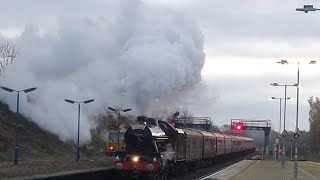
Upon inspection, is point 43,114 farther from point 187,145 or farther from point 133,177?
point 133,177

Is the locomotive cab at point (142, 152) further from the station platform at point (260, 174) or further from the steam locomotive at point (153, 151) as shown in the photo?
the station platform at point (260, 174)

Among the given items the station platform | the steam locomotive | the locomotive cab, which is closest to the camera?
the locomotive cab

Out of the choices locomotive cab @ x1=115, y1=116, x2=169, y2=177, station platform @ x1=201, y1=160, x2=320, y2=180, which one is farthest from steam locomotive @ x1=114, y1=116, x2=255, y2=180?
station platform @ x1=201, y1=160, x2=320, y2=180

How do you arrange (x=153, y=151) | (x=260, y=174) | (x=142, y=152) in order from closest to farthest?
1. (x=153, y=151)
2. (x=142, y=152)
3. (x=260, y=174)

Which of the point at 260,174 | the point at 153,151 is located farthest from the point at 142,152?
the point at 260,174

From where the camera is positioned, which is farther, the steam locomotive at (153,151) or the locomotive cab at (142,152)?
the steam locomotive at (153,151)

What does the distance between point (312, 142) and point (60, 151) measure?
7491 cm

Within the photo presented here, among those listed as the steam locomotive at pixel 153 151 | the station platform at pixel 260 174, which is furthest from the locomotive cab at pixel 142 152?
the station platform at pixel 260 174

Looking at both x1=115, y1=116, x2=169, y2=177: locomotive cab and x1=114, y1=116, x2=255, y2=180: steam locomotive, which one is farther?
x1=114, y1=116, x2=255, y2=180: steam locomotive

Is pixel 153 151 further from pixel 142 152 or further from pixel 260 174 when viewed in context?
pixel 260 174

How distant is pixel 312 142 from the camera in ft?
407

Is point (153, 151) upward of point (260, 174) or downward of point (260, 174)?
upward

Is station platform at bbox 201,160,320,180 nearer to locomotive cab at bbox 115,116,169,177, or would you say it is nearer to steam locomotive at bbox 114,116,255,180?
steam locomotive at bbox 114,116,255,180

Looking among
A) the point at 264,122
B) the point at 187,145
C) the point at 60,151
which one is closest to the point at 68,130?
the point at 60,151
